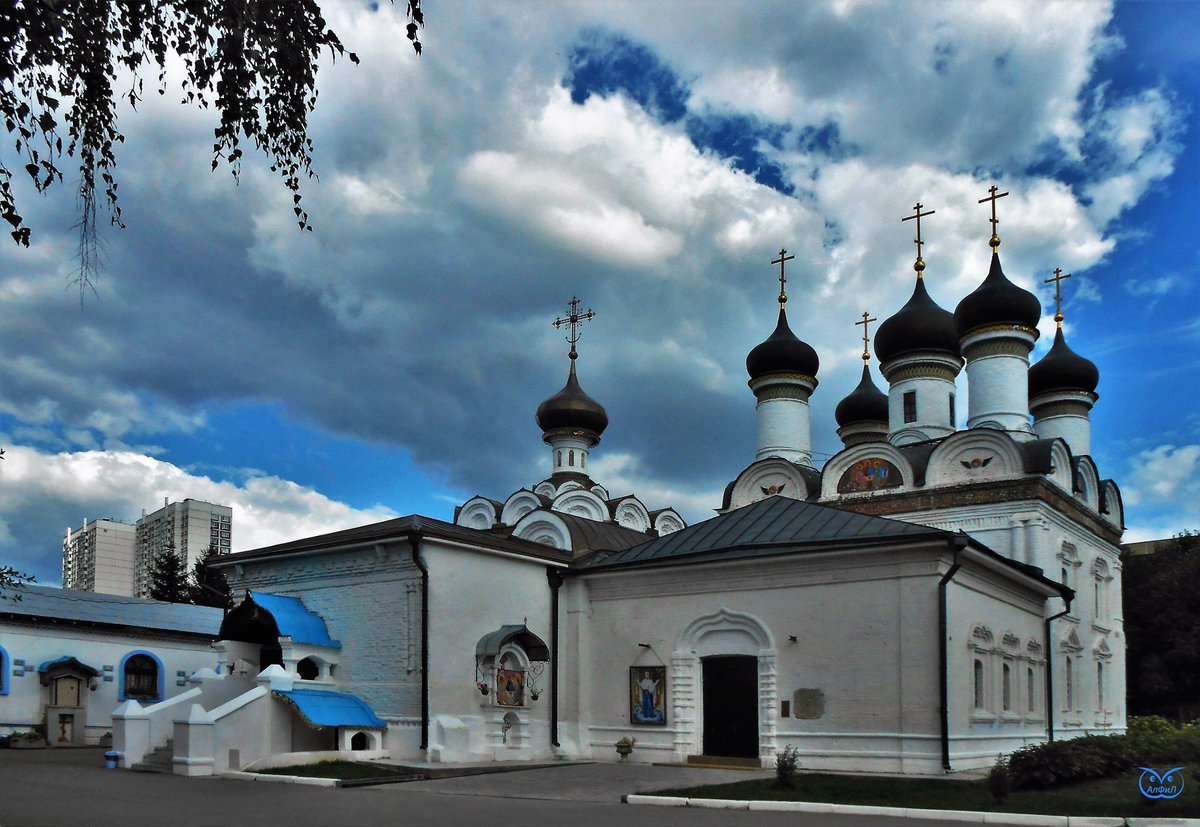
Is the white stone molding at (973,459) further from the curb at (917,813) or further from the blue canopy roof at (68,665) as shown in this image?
the blue canopy roof at (68,665)

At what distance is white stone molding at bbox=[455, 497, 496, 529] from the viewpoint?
29797 millimetres

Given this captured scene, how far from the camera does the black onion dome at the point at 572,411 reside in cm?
2969

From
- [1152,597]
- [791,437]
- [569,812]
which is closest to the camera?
[569,812]

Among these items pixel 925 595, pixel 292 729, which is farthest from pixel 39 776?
pixel 925 595

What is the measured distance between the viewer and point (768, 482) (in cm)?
2645

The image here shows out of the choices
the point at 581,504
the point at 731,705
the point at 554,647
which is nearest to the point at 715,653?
the point at 731,705

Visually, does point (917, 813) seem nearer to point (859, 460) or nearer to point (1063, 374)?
point (859, 460)

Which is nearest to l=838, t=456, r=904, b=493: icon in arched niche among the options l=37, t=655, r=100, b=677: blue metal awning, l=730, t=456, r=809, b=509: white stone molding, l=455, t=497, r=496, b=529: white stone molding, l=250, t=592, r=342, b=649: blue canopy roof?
l=730, t=456, r=809, b=509: white stone molding

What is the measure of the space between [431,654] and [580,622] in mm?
3069

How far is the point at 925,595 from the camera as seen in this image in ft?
44.8

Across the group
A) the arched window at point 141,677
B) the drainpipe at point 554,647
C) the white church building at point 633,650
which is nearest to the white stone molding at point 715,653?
the white church building at point 633,650

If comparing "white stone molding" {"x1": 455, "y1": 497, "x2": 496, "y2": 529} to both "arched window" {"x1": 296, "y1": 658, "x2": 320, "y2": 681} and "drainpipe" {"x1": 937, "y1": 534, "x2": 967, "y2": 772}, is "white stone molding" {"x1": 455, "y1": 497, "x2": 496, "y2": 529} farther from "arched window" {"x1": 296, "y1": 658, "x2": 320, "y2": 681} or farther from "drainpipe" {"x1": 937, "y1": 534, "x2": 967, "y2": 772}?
"drainpipe" {"x1": 937, "y1": 534, "x2": 967, "y2": 772}

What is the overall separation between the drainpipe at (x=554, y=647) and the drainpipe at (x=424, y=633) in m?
2.65

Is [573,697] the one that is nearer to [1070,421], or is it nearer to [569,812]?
[569,812]
